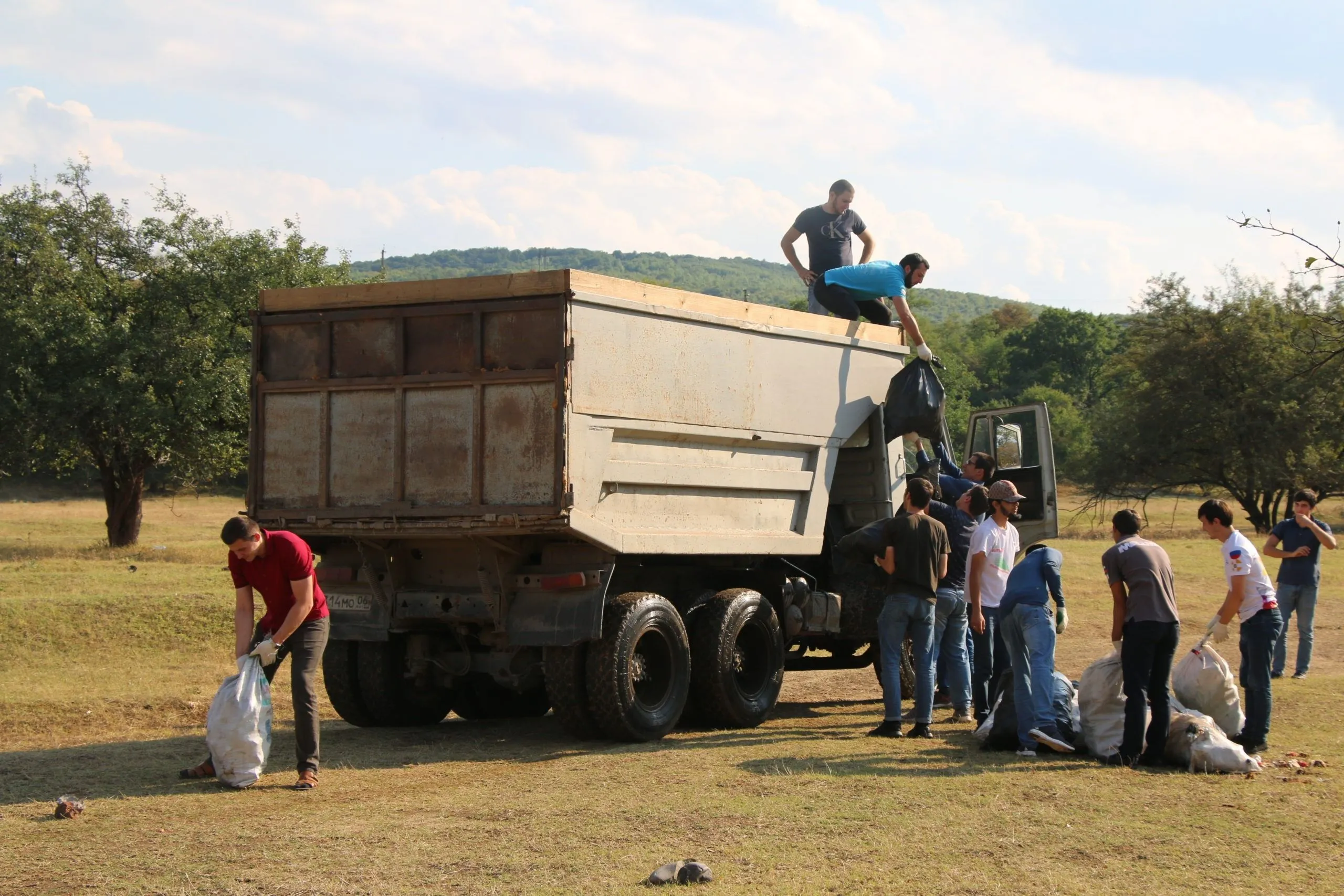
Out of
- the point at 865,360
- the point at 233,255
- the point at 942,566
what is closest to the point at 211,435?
the point at 233,255

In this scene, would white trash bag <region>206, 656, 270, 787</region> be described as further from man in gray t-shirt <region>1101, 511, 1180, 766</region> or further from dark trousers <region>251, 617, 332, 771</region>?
man in gray t-shirt <region>1101, 511, 1180, 766</region>

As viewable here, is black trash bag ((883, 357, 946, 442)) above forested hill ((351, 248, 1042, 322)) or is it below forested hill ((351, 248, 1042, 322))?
below

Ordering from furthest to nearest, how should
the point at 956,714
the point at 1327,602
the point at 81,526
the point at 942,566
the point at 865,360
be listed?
1. the point at 81,526
2. the point at 1327,602
3. the point at 865,360
4. the point at 956,714
5. the point at 942,566

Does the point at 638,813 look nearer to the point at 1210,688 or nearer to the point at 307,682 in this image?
the point at 307,682

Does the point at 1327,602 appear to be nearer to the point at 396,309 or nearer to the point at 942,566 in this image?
the point at 942,566

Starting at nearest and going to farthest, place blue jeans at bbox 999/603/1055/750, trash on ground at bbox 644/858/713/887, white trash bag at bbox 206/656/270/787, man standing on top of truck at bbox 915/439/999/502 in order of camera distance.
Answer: trash on ground at bbox 644/858/713/887
white trash bag at bbox 206/656/270/787
blue jeans at bbox 999/603/1055/750
man standing on top of truck at bbox 915/439/999/502

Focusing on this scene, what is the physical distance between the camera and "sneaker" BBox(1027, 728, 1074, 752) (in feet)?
28.6

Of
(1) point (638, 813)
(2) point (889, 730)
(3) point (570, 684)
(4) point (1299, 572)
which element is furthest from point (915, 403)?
(1) point (638, 813)

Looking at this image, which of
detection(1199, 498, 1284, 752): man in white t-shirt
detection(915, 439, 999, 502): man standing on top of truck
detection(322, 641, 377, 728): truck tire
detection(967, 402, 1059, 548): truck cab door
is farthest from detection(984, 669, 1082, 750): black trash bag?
detection(322, 641, 377, 728): truck tire

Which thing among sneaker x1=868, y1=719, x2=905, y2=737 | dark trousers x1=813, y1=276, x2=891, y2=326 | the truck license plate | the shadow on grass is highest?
dark trousers x1=813, y1=276, x2=891, y2=326

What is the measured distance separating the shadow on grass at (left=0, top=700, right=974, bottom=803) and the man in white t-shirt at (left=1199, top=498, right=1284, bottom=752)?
181 centimetres

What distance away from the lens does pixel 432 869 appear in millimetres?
6008

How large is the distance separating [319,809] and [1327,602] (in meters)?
18.1

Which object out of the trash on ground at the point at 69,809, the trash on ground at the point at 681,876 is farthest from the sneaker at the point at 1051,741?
the trash on ground at the point at 69,809
